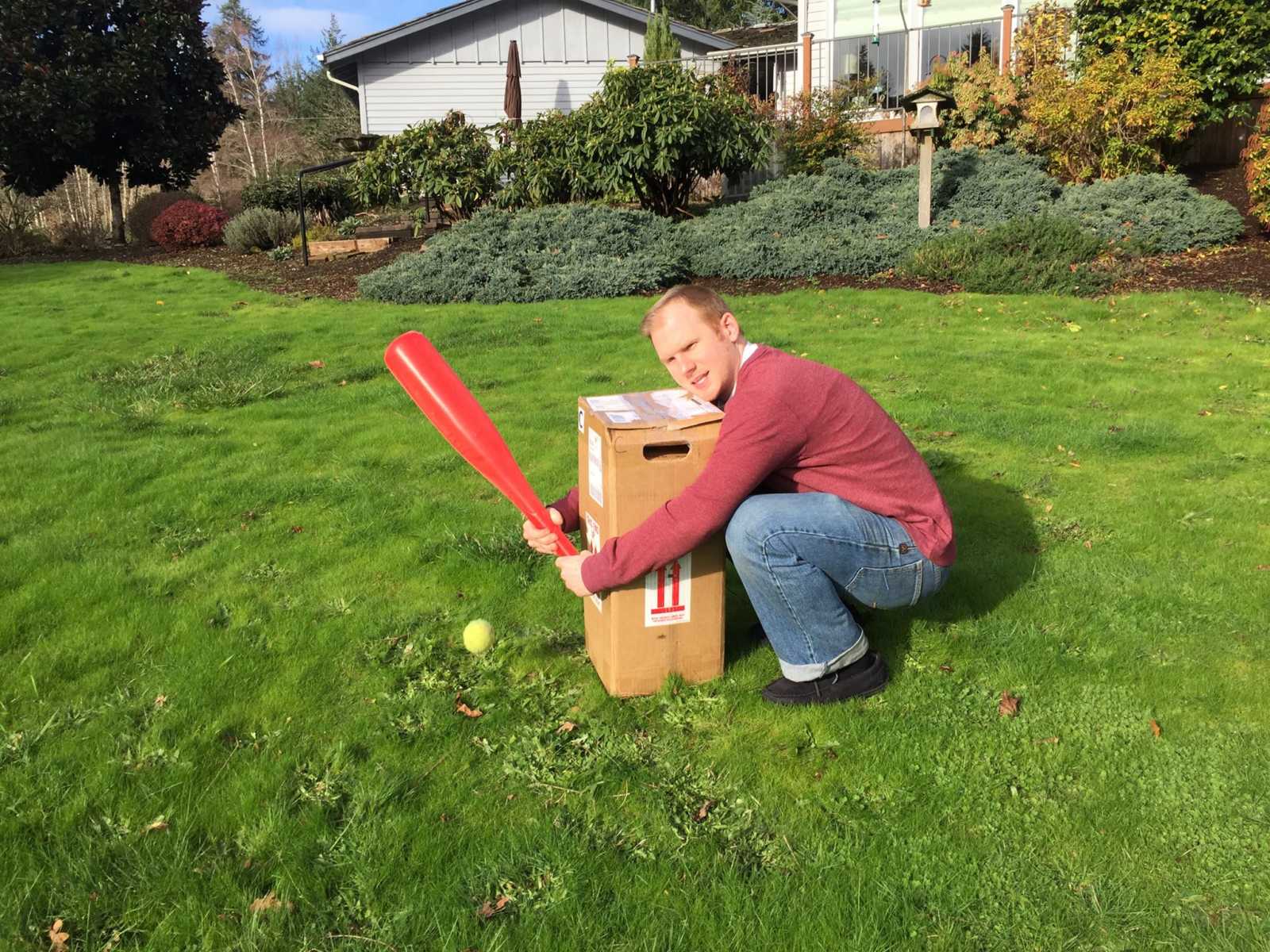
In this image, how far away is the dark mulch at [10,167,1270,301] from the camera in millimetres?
9242

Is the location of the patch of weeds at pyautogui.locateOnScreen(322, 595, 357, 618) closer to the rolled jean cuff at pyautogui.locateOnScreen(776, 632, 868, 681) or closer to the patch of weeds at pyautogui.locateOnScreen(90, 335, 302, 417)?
the rolled jean cuff at pyautogui.locateOnScreen(776, 632, 868, 681)

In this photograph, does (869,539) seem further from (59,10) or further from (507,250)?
(59,10)

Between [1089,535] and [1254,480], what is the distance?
4.06 ft

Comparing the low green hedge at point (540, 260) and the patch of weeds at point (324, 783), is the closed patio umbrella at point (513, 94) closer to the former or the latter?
the low green hedge at point (540, 260)

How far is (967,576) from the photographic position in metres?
3.52

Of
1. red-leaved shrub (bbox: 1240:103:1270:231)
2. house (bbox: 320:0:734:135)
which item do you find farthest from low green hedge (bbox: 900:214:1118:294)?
house (bbox: 320:0:734:135)

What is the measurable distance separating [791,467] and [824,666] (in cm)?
61

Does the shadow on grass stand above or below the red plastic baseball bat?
below

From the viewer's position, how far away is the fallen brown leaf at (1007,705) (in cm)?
264

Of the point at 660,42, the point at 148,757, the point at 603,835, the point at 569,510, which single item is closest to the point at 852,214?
the point at 660,42

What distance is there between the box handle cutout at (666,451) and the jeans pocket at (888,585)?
0.61 m

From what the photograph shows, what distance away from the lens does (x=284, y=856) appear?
6.89 feet

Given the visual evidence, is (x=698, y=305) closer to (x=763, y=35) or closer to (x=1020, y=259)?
(x=1020, y=259)

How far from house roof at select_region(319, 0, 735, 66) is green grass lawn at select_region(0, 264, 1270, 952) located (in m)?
17.0
